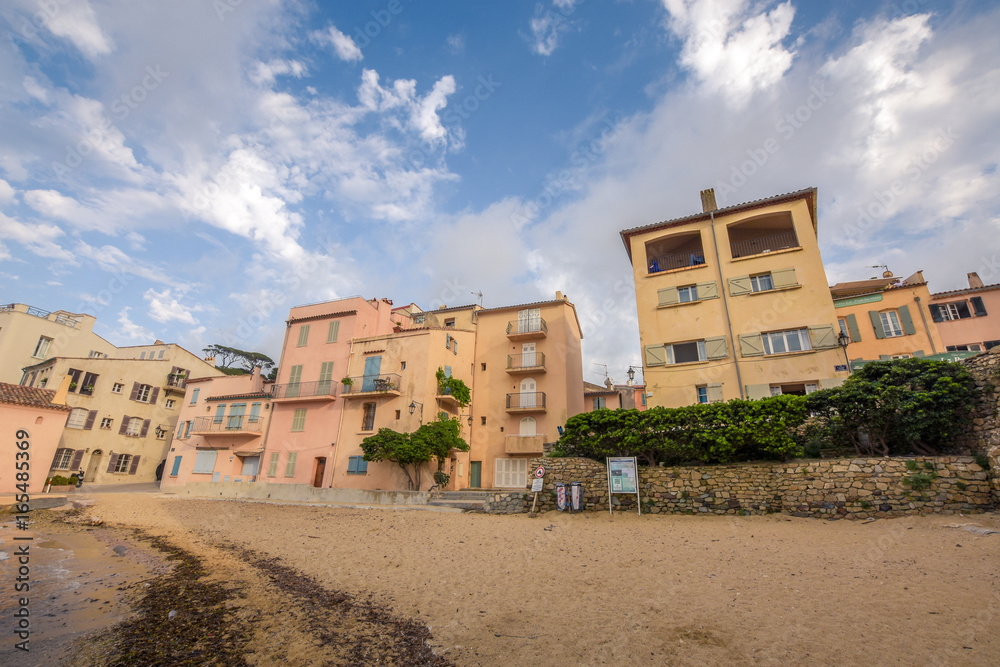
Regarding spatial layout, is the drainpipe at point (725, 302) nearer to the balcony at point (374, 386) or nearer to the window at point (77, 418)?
the balcony at point (374, 386)

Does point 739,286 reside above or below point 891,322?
above

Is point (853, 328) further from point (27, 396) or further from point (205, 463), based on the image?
point (27, 396)

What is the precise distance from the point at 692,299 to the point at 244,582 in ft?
69.3

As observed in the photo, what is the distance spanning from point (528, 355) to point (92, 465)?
108 ft

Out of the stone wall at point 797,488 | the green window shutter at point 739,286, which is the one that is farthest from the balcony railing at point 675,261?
the stone wall at point 797,488

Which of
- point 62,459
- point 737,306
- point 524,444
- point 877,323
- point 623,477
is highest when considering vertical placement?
point 877,323

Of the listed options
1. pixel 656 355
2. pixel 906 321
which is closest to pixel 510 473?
pixel 656 355

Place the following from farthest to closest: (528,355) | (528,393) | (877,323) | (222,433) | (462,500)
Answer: (222,433)
(528,355)
(528,393)
(877,323)
(462,500)

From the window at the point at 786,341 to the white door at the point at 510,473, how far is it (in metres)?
14.2

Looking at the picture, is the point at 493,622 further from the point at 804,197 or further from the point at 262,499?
the point at 804,197

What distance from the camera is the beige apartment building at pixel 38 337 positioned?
31453 millimetres

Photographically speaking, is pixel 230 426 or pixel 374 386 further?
pixel 230 426

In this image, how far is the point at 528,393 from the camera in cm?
2606

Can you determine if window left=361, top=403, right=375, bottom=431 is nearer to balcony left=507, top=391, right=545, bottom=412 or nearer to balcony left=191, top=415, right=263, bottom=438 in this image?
balcony left=191, top=415, right=263, bottom=438
